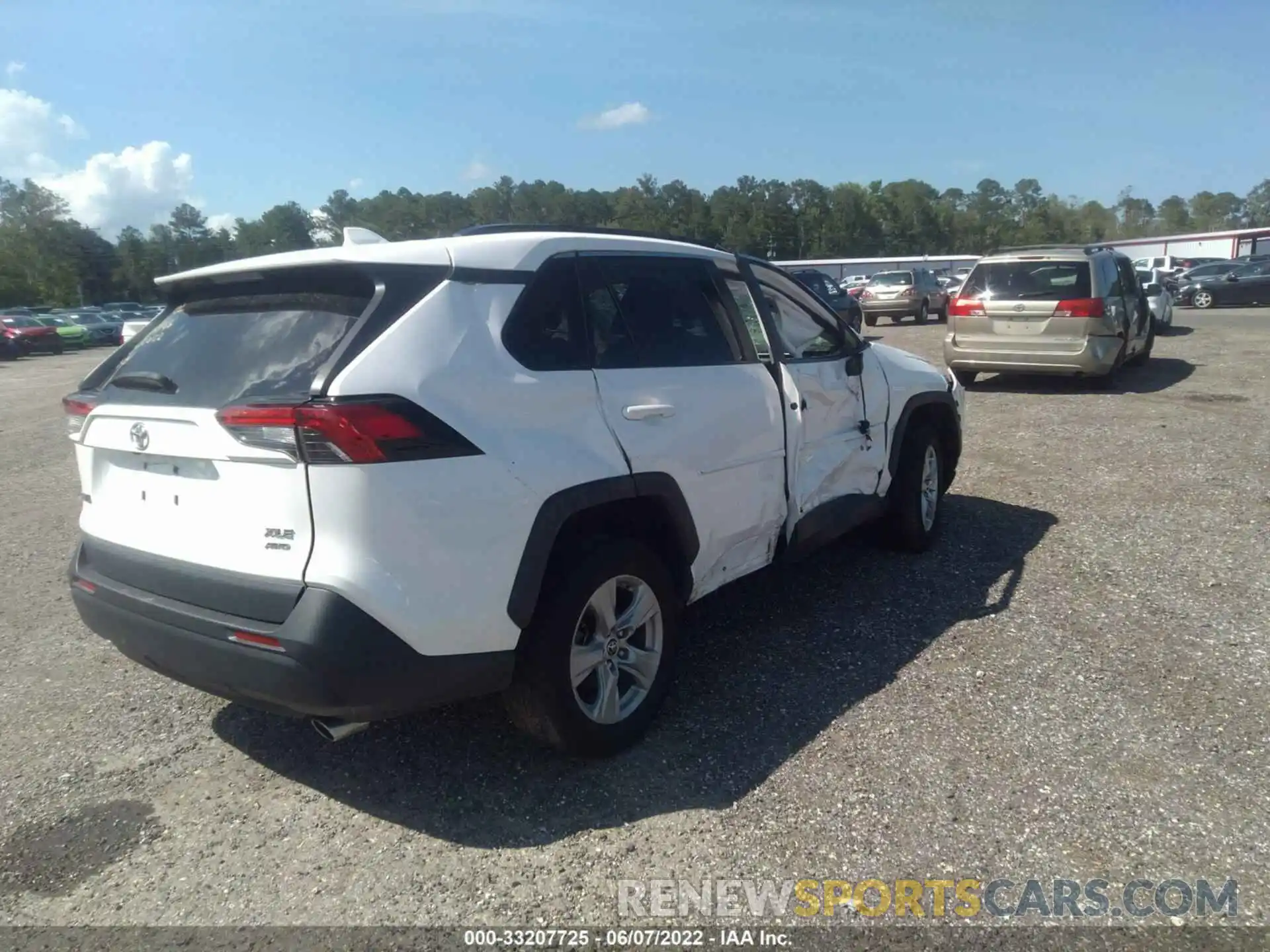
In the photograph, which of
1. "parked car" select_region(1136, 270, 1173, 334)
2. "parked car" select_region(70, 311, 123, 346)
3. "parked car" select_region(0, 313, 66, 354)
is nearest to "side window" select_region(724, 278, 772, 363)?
"parked car" select_region(1136, 270, 1173, 334)

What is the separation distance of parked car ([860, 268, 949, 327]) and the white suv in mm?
23639

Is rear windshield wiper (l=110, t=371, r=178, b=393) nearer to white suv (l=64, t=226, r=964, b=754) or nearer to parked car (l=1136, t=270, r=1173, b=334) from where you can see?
white suv (l=64, t=226, r=964, b=754)

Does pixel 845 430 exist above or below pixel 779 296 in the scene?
below

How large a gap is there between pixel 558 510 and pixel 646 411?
621mm

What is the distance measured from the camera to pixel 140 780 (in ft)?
11.0

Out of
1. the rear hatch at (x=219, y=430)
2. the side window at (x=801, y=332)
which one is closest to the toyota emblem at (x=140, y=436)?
the rear hatch at (x=219, y=430)

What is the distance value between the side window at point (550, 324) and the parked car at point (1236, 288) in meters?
33.1

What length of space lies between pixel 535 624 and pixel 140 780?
1669mm

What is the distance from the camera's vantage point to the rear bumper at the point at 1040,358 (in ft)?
36.2

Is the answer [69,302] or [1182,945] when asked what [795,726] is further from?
[69,302]

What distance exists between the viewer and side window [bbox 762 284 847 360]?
14.7 ft

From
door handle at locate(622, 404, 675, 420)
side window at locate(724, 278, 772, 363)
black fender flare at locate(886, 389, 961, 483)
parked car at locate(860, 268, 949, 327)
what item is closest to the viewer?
door handle at locate(622, 404, 675, 420)

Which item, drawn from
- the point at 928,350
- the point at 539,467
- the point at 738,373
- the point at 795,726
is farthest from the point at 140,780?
the point at 928,350

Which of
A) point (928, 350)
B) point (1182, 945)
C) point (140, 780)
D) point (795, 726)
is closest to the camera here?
point (1182, 945)
